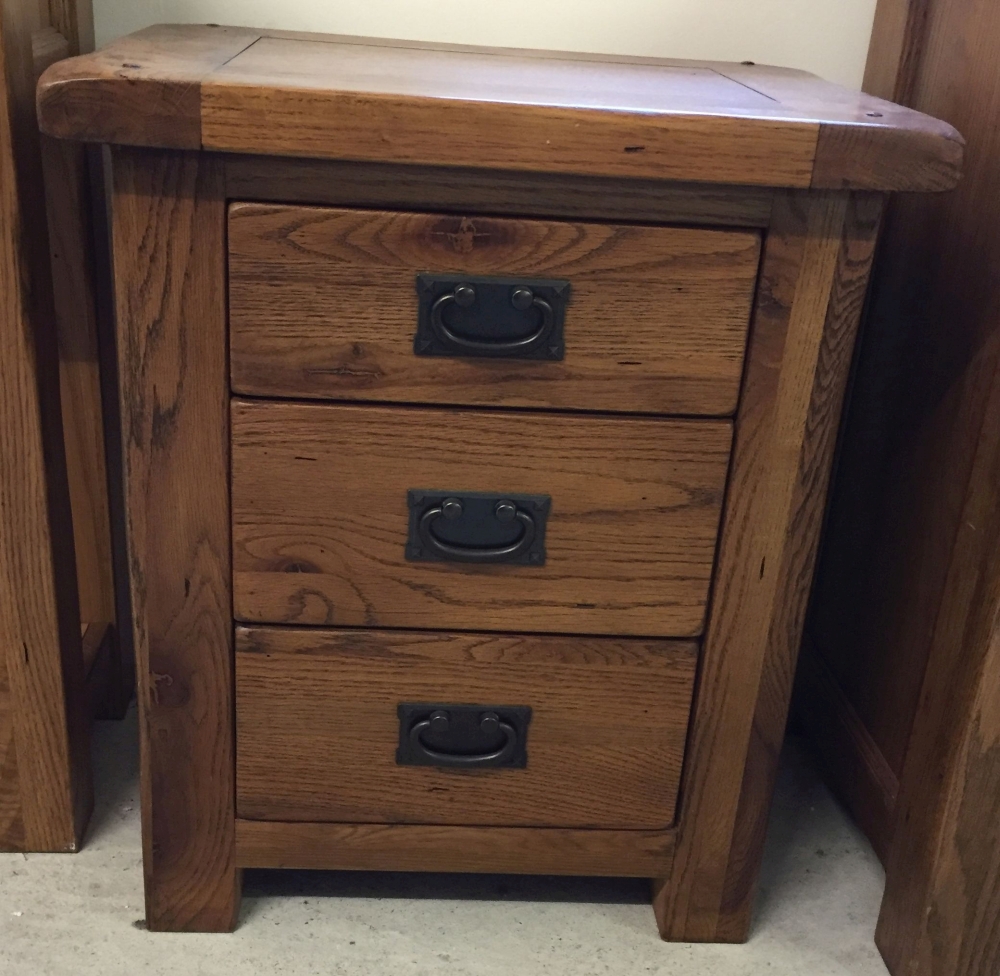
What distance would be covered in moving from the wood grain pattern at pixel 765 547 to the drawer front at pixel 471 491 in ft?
0.09

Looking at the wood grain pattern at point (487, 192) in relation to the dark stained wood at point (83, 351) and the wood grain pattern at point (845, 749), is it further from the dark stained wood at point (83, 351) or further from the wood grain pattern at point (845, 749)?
the wood grain pattern at point (845, 749)

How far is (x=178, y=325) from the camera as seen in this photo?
79cm

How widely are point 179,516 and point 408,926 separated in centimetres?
44

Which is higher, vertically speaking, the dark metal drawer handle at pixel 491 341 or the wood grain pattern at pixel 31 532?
the dark metal drawer handle at pixel 491 341

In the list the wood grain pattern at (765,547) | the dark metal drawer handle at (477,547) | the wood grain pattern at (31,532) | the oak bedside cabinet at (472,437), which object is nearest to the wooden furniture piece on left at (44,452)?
the wood grain pattern at (31,532)

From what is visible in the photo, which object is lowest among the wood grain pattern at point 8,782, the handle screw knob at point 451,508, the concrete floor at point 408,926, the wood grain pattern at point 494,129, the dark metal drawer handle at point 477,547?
the concrete floor at point 408,926

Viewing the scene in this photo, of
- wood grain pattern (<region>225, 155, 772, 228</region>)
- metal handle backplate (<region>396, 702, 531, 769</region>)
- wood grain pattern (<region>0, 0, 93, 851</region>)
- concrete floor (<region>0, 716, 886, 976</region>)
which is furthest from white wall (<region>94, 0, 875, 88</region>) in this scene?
concrete floor (<region>0, 716, 886, 976</region>)

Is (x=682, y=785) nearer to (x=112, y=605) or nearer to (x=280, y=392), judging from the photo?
(x=280, y=392)

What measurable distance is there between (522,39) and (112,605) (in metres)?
0.75

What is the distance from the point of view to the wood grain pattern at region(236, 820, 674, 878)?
0.95 m

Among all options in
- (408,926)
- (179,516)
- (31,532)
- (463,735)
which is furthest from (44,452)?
(408,926)

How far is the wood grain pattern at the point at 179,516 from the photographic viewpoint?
76 centimetres

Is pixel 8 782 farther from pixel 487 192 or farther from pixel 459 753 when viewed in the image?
pixel 487 192

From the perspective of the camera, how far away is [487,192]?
0.77 meters
